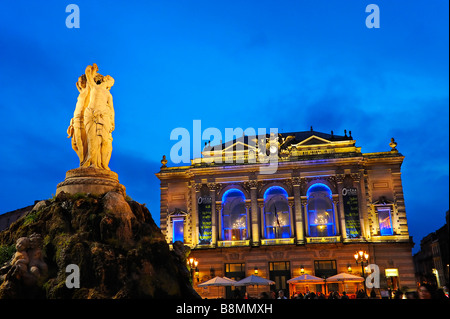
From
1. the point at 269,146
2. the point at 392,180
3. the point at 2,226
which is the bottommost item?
the point at 2,226

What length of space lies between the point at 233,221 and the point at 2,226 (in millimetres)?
23947

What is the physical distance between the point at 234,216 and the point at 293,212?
22.5 feet

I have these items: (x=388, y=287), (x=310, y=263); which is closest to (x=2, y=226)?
(x=310, y=263)

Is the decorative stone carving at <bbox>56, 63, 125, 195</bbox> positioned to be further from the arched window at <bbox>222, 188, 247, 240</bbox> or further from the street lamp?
the arched window at <bbox>222, 188, 247, 240</bbox>

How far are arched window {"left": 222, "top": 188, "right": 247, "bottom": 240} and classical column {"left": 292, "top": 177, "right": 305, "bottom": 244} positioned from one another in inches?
232

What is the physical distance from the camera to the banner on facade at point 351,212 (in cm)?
4576

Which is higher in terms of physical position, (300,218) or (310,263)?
(300,218)

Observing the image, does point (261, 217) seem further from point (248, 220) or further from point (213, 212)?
point (213, 212)

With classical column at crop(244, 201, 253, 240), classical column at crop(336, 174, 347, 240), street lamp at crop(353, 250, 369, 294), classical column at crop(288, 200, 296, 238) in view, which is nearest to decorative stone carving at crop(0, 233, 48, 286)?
street lamp at crop(353, 250, 369, 294)

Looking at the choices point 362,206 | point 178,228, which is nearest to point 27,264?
point 178,228

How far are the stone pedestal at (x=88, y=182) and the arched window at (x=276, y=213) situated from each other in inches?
1273
